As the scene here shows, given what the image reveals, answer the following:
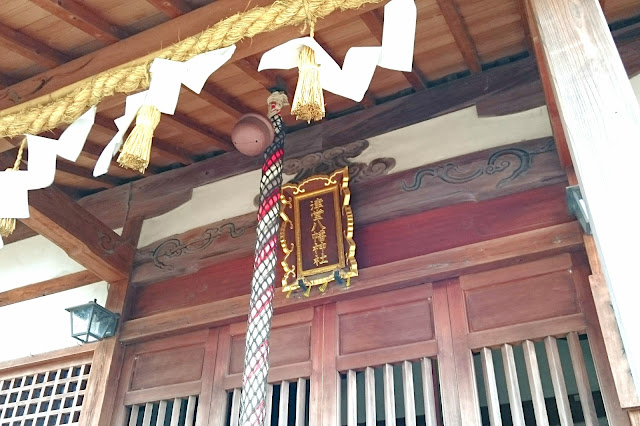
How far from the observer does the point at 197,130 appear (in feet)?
13.4

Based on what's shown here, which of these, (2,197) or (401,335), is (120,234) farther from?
(401,335)

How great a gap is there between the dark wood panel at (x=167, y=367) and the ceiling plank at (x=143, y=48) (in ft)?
5.77

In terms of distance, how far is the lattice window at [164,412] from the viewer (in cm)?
366

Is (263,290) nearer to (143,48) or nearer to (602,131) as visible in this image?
(143,48)

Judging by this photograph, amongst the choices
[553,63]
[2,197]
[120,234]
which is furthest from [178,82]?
[120,234]

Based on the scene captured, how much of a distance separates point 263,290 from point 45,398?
2160 mm

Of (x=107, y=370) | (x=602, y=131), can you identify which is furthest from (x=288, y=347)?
(x=602, y=131)

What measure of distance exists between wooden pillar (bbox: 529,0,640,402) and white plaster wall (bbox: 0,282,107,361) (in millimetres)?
3539

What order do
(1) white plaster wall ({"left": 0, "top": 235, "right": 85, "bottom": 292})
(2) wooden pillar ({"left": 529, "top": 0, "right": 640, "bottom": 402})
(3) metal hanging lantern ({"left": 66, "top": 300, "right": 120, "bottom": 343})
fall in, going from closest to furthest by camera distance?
(2) wooden pillar ({"left": 529, "top": 0, "right": 640, "bottom": 402}), (3) metal hanging lantern ({"left": 66, "top": 300, "right": 120, "bottom": 343}), (1) white plaster wall ({"left": 0, "top": 235, "right": 85, "bottom": 292})

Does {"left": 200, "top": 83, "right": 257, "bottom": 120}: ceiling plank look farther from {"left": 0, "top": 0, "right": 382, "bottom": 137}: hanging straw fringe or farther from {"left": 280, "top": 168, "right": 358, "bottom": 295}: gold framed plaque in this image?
{"left": 0, "top": 0, "right": 382, "bottom": 137}: hanging straw fringe

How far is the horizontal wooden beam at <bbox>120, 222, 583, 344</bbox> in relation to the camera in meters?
3.00

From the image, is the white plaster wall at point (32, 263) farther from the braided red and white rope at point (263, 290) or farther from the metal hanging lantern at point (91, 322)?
the braided red and white rope at point (263, 290)

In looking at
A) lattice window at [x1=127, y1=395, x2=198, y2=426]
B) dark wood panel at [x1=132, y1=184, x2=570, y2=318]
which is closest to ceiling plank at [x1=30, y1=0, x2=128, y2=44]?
dark wood panel at [x1=132, y1=184, x2=570, y2=318]

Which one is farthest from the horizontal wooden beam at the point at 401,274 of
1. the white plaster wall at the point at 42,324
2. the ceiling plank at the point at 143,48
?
the ceiling plank at the point at 143,48
